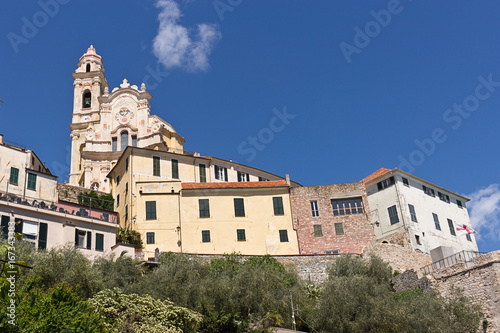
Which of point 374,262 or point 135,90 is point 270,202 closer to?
point 374,262

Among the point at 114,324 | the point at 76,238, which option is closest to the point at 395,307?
the point at 114,324

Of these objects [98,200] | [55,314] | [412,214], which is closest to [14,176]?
[98,200]

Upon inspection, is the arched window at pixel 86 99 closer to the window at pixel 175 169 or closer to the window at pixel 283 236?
the window at pixel 175 169

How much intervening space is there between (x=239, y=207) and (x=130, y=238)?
9501 mm

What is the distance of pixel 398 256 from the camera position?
42.7m

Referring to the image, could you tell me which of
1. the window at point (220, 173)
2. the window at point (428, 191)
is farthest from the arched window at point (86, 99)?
the window at point (428, 191)

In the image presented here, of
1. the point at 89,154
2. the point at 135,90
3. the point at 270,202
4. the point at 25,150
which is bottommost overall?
the point at 270,202

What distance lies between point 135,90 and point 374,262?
41.7 meters

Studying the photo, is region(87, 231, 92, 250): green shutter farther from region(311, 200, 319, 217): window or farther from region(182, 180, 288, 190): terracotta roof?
region(311, 200, 319, 217): window

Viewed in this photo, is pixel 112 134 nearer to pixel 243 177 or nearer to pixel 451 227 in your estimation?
pixel 243 177

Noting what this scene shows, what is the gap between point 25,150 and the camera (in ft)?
140

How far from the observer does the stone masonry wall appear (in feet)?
147

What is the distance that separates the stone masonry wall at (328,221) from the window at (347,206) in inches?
13.5

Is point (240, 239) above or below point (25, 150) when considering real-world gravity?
below
